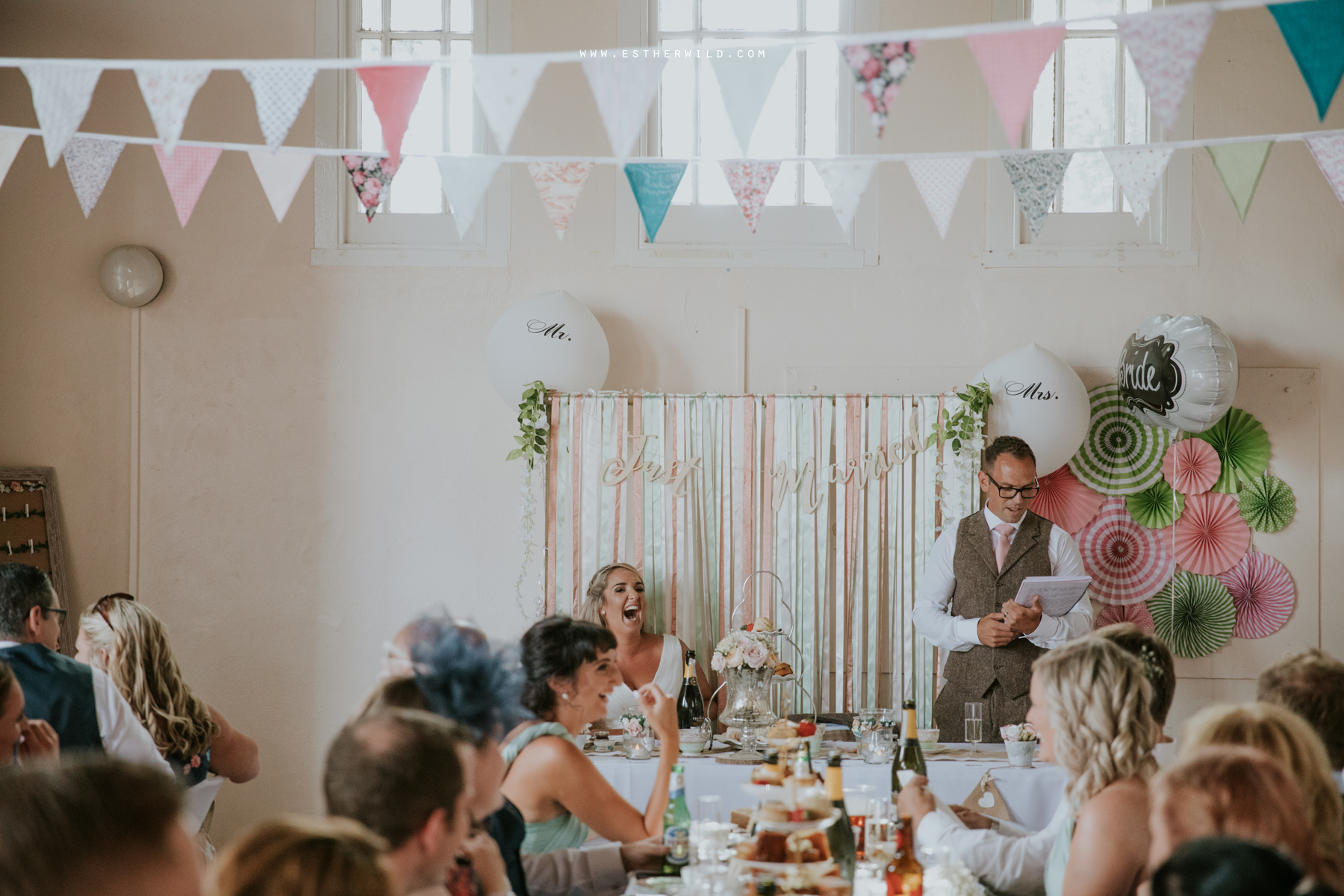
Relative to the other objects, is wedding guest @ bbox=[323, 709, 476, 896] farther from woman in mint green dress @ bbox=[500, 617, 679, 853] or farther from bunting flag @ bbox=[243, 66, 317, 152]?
bunting flag @ bbox=[243, 66, 317, 152]

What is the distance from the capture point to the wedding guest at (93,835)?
1.13 m

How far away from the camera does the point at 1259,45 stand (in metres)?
5.03

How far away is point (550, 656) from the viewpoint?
282 cm

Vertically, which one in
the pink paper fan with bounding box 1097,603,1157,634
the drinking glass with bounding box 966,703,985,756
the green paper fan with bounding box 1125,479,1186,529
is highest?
the green paper fan with bounding box 1125,479,1186,529

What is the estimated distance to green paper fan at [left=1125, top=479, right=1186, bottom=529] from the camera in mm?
4988

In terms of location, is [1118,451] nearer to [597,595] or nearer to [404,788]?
[597,595]

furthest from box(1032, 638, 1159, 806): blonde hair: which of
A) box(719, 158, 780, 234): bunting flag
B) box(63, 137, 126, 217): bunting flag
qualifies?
box(63, 137, 126, 217): bunting flag

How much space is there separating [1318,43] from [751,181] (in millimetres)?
1677

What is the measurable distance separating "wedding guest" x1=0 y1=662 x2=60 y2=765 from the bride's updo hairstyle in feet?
3.49

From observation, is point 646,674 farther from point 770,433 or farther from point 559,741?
point 559,741

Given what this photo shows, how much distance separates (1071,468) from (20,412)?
479 cm

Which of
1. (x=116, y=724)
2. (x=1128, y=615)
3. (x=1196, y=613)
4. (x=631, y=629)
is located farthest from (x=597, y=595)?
(x=1196, y=613)

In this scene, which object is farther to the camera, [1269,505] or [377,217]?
[377,217]

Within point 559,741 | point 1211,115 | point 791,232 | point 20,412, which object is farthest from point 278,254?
point 1211,115
